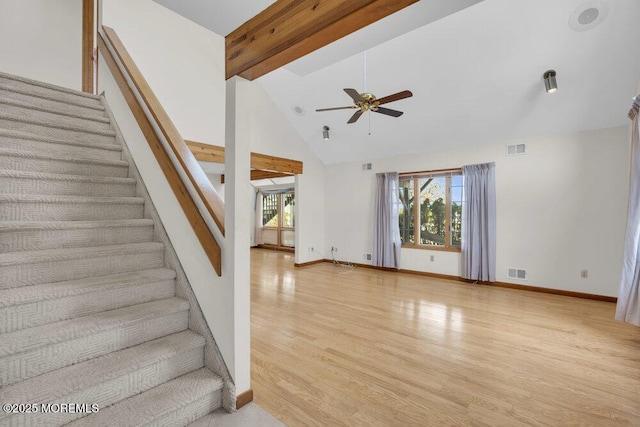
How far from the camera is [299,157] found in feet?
20.8

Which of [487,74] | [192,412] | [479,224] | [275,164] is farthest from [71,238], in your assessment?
[479,224]

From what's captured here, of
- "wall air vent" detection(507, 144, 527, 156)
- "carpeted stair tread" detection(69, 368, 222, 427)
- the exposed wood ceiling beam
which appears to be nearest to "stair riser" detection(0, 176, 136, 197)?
"carpeted stair tread" detection(69, 368, 222, 427)

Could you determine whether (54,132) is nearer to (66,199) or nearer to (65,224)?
(66,199)

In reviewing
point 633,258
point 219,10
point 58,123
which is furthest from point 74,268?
point 633,258

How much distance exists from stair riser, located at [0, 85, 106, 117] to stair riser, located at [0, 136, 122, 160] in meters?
0.48

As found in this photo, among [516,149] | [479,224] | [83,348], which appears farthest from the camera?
[479,224]

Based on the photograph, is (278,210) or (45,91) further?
(278,210)

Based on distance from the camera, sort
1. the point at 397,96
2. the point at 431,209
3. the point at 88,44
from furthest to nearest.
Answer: the point at 431,209 < the point at 88,44 < the point at 397,96

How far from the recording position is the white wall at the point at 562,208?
3.96m

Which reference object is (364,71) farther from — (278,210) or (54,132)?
(278,210)

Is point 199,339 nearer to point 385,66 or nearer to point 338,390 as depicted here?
point 338,390

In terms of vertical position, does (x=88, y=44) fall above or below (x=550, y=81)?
above

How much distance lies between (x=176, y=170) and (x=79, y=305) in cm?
95

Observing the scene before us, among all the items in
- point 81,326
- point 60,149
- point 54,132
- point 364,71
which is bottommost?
point 81,326
